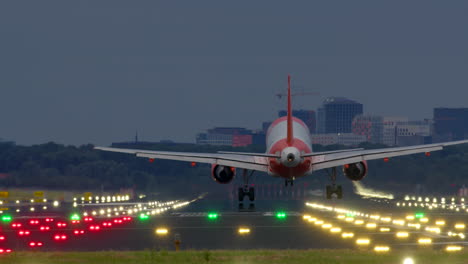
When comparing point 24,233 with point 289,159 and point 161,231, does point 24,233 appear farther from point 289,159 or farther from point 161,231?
point 289,159

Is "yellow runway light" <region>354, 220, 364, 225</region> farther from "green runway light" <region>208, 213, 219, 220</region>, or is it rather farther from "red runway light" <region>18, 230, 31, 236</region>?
"red runway light" <region>18, 230, 31, 236</region>

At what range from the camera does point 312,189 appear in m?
129

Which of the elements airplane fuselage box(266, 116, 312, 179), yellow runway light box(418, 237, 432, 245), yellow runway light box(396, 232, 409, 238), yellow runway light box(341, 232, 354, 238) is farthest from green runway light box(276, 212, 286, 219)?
yellow runway light box(418, 237, 432, 245)

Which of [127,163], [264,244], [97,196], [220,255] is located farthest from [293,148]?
[127,163]

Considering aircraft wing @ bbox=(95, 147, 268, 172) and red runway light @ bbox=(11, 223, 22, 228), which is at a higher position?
aircraft wing @ bbox=(95, 147, 268, 172)

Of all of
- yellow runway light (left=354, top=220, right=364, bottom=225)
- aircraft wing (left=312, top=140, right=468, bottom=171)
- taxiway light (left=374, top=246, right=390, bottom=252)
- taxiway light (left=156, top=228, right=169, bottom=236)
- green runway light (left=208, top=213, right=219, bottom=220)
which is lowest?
taxiway light (left=374, top=246, right=390, bottom=252)

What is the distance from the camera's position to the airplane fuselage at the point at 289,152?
225 feet

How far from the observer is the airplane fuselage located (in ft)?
225

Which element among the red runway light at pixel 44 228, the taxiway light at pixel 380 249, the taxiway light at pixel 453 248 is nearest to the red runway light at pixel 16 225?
the red runway light at pixel 44 228

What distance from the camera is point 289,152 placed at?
68.3 metres

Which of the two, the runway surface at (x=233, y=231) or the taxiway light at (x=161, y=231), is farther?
the taxiway light at (x=161, y=231)

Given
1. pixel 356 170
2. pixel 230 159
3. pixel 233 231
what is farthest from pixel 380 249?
pixel 356 170

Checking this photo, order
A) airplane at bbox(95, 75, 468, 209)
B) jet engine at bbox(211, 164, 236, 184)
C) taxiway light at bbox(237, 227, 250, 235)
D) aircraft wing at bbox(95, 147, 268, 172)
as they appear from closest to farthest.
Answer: taxiway light at bbox(237, 227, 250, 235) < airplane at bbox(95, 75, 468, 209) < aircraft wing at bbox(95, 147, 268, 172) < jet engine at bbox(211, 164, 236, 184)

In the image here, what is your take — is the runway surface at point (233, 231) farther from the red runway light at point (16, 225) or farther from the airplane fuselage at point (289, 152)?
the airplane fuselage at point (289, 152)
